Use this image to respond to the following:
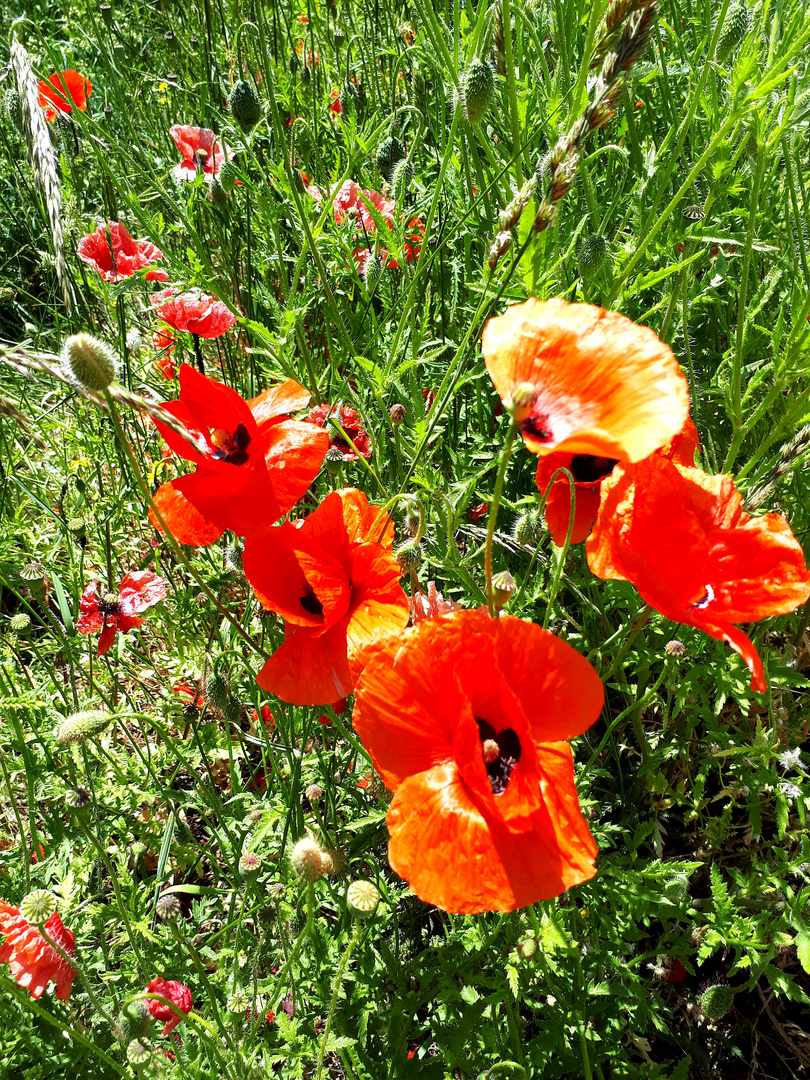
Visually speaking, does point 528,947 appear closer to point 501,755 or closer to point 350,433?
point 501,755

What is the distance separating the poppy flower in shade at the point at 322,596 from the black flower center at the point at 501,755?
0.23 m

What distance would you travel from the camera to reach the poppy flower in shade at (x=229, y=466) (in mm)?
1357

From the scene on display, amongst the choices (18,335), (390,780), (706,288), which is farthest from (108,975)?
(18,335)

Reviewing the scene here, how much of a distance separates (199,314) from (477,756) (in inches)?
62.7

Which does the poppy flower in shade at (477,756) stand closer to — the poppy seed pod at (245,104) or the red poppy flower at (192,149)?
the poppy seed pod at (245,104)

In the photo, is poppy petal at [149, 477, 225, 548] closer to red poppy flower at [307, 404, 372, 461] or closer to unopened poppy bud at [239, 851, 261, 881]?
unopened poppy bud at [239, 851, 261, 881]

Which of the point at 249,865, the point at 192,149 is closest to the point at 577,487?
the point at 249,865

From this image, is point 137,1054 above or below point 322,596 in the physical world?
below

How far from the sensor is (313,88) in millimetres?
2752

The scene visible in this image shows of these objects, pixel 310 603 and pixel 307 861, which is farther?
pixel 310 603

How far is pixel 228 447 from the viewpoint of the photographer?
1557mm

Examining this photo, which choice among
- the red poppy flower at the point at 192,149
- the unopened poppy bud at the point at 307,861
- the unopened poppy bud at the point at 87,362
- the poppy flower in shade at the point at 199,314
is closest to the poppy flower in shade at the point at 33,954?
the unopened poppy bud at the point at 307,861

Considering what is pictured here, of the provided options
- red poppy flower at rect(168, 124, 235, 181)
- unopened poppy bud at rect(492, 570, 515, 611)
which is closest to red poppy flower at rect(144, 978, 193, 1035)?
unopened poppy bud at rect(492, 570, 515, 611)

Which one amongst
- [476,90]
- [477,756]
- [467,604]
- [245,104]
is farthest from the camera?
[245,104]
